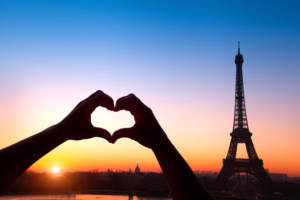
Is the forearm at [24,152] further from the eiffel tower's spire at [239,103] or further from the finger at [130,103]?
the eiffel tower's spire at [239,103]

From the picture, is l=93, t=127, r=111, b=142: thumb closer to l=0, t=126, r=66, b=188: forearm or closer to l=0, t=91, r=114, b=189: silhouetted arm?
l=0, t=91, r=114, b=189: silhouetted arm

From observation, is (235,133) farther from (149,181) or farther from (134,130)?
(149,181)

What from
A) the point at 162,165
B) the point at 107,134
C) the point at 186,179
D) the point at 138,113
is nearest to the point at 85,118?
the point at 107,134

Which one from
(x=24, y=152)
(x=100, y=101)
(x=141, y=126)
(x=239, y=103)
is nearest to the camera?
(x=24, y=152)

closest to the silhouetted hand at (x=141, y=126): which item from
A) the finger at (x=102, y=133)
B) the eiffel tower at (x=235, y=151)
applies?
the finger at (x=102, y=133)

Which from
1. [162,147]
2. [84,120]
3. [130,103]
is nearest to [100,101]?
[84,120]

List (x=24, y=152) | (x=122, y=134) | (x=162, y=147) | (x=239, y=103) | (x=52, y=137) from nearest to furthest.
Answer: (x=24, y=152) < (x=52, y=137) < (x=162, y=147) < (x=122, y=134) < (x=239, y=103)

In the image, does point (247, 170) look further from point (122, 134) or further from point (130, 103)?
point (130, 103)
